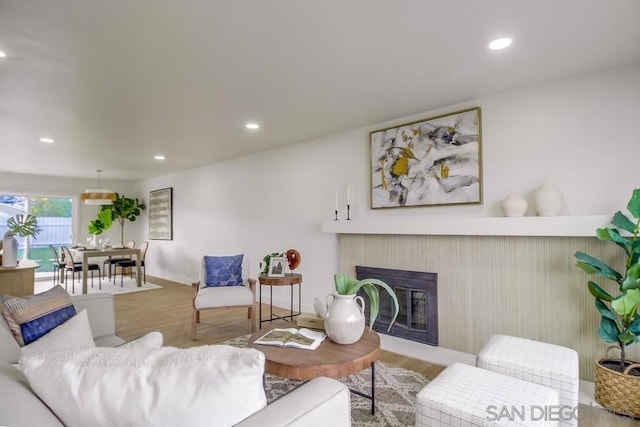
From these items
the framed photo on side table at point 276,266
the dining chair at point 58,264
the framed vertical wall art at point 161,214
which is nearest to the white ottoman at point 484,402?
the framed photo on side table at point 276,266

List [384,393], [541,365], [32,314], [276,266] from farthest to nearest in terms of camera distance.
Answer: [276,266], [384,393], [541,365], [32,314]

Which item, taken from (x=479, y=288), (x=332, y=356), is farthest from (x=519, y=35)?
(x=332, y=356)

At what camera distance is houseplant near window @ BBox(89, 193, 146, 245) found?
26.0 feet

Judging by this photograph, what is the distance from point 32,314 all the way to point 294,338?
1.33m

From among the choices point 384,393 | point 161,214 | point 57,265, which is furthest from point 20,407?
point 57,265

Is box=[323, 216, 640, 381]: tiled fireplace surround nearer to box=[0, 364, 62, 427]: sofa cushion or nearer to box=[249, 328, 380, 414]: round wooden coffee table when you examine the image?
box=[249, 328, 380, 414]: round wooden coffee table

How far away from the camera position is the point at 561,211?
8.65 feet

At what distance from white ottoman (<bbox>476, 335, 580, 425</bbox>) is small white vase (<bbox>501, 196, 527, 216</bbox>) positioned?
1.03 metres

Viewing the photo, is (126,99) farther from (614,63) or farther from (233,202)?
(614,63)

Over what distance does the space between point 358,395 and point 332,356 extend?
2.74 feet

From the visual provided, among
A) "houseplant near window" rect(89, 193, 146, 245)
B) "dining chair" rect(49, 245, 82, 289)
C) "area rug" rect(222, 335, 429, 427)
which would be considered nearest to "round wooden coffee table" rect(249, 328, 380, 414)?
"area rug" rect(222, 335, 429, 427)

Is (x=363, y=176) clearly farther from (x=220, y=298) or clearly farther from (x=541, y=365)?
(x=541, y=365)

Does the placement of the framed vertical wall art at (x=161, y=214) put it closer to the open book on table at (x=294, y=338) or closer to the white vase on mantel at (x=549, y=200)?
the open book on table at (x=294, y=338)

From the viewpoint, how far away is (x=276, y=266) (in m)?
3.82
